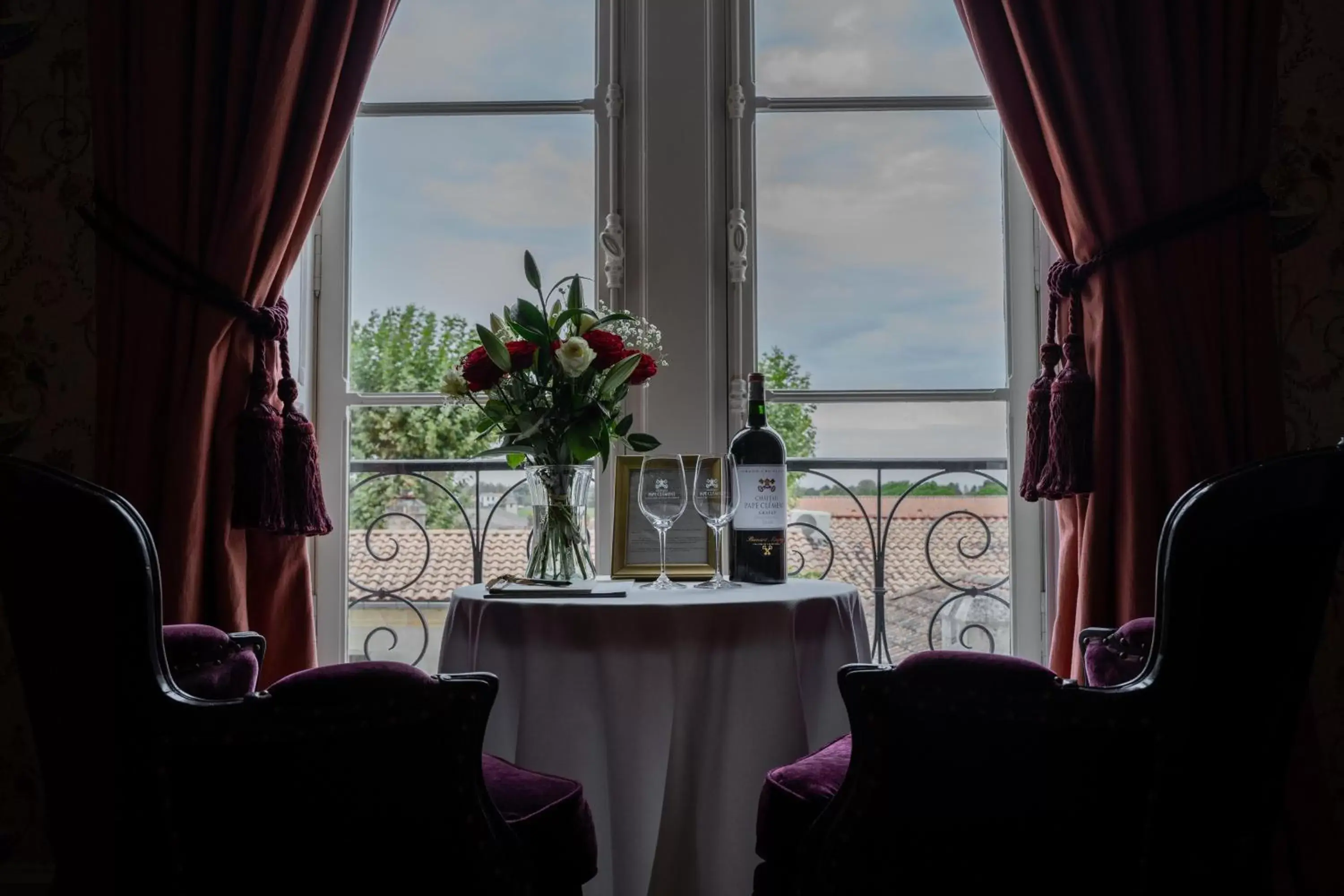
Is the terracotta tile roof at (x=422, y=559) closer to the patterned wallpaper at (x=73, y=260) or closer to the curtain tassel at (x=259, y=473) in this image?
the curtain tassel at (x=259, y=473)

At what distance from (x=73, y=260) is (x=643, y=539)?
1474mm

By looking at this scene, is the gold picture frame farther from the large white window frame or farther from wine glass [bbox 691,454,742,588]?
the large white window frame

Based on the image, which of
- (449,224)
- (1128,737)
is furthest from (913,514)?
(449,224)

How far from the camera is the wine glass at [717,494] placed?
5.37ft

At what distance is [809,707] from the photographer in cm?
151

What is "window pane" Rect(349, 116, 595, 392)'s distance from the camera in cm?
232

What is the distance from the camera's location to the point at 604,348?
5.42 feet

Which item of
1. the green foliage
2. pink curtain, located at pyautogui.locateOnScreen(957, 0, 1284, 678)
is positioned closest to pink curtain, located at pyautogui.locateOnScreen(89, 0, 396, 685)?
the green foliage

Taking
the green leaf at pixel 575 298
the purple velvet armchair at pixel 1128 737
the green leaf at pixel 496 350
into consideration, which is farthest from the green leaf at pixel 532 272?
the purple velvet armchair at pixel 1128 737

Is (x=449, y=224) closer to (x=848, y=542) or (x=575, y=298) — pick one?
(x=575, y=298)

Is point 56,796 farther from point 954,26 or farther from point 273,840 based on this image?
point 954,26

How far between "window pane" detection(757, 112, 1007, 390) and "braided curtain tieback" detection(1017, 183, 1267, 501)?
12.5 inches

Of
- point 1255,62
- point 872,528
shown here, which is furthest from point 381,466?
point 1255,62

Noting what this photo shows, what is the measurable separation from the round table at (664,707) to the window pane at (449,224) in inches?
41.1
